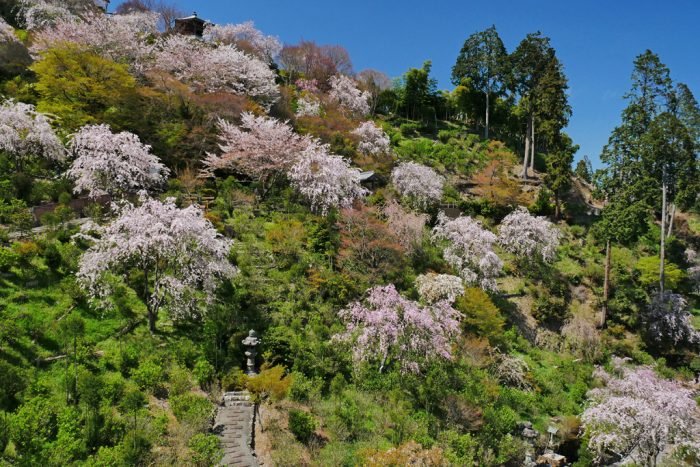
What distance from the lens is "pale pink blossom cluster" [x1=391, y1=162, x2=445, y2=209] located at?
34.7m

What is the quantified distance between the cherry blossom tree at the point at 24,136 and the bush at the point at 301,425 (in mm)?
22053

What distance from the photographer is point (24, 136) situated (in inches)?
909

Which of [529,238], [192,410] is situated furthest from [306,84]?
[192,410]

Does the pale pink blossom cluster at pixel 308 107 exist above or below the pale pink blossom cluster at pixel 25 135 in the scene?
above

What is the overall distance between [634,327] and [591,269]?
517cm

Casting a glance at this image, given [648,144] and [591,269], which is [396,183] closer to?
[591,269]

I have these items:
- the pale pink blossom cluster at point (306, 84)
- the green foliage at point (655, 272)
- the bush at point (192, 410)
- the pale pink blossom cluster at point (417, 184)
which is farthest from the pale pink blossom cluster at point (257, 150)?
the green foliage at point (655, 272)

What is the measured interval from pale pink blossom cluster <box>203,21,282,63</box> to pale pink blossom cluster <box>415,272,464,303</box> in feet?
142

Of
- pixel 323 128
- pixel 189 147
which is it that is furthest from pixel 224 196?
pixel 323 128

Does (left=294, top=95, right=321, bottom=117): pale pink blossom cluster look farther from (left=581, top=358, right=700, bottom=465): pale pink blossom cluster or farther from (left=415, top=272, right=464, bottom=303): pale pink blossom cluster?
(left=581, top=358, right=700, bottom=465): pale pink blossom cluster

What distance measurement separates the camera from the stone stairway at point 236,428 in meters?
12.3

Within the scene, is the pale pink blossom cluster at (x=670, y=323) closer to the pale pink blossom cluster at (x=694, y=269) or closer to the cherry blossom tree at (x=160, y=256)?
the pale pink blossom cluster at (x=694, y=269)

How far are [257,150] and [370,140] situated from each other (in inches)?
658

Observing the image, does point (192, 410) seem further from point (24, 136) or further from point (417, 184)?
point (417, 184)
